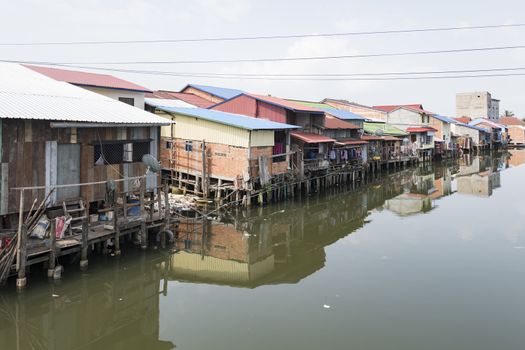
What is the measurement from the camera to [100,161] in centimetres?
1523

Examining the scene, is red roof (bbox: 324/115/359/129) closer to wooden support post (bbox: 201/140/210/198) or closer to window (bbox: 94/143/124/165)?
wooden support post (bbox: 201/140/210/198)

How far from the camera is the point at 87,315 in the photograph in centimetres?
1156

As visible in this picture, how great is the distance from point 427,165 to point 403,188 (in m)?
22.8

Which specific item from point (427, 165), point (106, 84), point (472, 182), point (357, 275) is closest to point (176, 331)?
point (357, 275)

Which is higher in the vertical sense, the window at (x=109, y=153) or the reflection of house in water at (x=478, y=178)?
the window at (x=109, y=153)

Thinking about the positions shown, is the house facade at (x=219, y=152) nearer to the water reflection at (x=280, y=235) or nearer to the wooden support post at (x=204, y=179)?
the wooden support post at (x=204, y=179)

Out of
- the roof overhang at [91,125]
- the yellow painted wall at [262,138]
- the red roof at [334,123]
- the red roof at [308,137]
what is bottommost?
the roof overhang at [91,125]

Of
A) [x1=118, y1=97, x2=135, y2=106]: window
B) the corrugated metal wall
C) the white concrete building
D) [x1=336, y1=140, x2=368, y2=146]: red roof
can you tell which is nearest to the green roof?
[x1=336, y1=140, x2=368, y2=146]: red roof

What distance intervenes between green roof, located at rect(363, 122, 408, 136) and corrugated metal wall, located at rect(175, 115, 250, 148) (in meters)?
25.4

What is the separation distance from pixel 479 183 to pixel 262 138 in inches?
953

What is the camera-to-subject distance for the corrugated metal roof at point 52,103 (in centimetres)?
1278

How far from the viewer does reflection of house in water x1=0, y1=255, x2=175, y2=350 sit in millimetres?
10266

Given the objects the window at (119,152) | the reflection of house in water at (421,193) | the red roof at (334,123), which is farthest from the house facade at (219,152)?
the red roof at (334,123)

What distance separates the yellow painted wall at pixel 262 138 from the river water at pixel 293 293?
15.3ft
